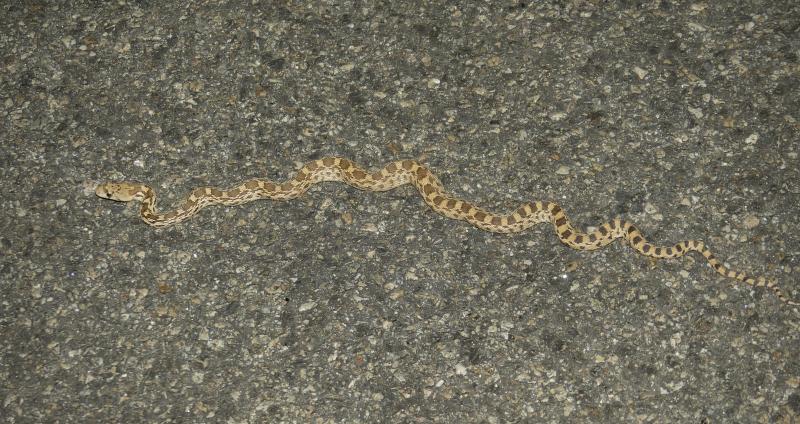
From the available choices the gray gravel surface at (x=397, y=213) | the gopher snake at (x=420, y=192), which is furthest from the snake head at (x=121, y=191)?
the gray gravel surface at (x=397, y=213)

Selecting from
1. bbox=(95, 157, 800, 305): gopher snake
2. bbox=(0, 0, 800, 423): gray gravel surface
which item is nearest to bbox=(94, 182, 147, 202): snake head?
bbox=(95, 157, 800, 305): gopher snake

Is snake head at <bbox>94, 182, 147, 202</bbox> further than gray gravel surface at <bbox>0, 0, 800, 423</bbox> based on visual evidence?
Yes

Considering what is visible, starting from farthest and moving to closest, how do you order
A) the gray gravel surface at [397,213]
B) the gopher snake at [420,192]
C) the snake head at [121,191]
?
A: the snake head at [121,191]
the gopher snake at [420,192]
the gray gravel surface at [397,213]

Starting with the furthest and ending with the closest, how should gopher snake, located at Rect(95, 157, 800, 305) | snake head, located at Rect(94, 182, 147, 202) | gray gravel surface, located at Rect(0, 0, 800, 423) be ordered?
snake head, located at Rect(94, 182, 147, 202), gopher snake, located at Rect(95, 157, 800, 305), gray gravel surface, located at Rect(0, 0, 800, 423)

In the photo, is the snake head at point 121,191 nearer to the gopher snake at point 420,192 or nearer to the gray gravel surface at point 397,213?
the gopher snake at point 420,192

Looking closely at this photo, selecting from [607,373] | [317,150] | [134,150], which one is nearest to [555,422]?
[607,373]

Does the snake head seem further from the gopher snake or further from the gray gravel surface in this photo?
the gray gravel surface
